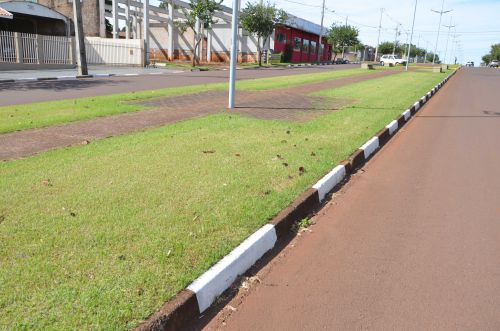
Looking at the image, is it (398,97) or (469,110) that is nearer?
(469,110)

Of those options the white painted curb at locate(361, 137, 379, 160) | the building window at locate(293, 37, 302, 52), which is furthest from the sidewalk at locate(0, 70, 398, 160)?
the building window at locate(293, 37, 302, 52)

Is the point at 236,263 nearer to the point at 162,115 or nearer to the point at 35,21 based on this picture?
the point at 162,115

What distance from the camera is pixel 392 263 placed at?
142 inches

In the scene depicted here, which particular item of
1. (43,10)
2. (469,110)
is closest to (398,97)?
(469,110)

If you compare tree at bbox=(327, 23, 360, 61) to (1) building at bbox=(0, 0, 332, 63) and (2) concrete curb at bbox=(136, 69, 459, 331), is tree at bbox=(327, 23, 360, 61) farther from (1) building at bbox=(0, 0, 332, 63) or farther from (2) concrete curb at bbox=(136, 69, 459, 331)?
(2) concrete curb at bbox=(136, 69, 459, 331)

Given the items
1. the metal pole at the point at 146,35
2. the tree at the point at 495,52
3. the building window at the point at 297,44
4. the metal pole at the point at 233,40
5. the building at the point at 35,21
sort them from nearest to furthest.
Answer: the metal pole at the point at 233,40, the building at the point at 35,21, the metal pole at the point at 146,35, the building window at the point at 297,44, the tree at the point at 495,52

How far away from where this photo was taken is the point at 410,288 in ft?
10.6

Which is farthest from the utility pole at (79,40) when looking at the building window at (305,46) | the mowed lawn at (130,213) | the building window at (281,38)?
the building window at (305,46)

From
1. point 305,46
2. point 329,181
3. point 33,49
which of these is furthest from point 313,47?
point 329,181

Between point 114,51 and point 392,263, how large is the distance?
31875 millimetres

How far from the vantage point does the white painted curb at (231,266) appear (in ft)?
9.59

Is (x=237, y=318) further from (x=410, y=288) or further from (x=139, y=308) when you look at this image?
(x=410, y=288)

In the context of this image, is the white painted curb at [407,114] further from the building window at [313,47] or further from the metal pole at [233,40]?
the building window at [313,47]

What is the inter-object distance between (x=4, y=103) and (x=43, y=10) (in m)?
20.1
